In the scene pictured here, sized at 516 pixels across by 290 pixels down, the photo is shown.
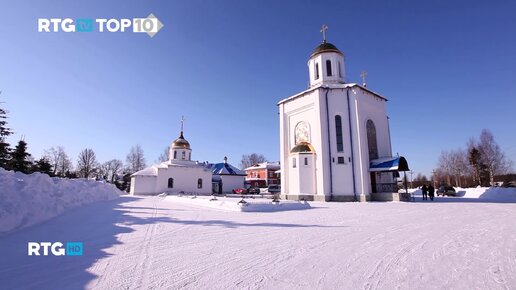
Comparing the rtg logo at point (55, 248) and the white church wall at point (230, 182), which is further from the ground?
the white church wall at point (230, 182)

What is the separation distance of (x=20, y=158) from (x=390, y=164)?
37478 millimetres

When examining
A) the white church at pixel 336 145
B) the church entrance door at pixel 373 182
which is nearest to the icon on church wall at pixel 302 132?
the white church at pixel 336 145

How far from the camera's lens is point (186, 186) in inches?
1544

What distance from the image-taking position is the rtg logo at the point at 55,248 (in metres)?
5.23

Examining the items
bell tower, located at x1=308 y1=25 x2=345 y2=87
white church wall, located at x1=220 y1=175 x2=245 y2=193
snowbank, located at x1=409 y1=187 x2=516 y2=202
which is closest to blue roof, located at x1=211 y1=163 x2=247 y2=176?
white church wall, located at x1=220 y1=175 x2=245 y2=193

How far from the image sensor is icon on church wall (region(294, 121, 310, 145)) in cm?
2465

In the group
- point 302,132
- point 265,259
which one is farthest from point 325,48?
point 265,259

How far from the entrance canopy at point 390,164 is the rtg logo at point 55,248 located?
2114 centimetres

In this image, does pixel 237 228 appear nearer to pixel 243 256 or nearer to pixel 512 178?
pixel 243 256

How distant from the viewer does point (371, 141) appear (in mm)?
24266

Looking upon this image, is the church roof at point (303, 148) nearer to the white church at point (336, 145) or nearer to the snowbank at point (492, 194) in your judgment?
the white church at point (336, 145)

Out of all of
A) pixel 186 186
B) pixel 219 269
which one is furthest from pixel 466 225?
pixel 186 186

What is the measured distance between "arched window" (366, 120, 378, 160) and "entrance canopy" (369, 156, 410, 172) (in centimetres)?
125

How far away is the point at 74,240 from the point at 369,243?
7044 mm
